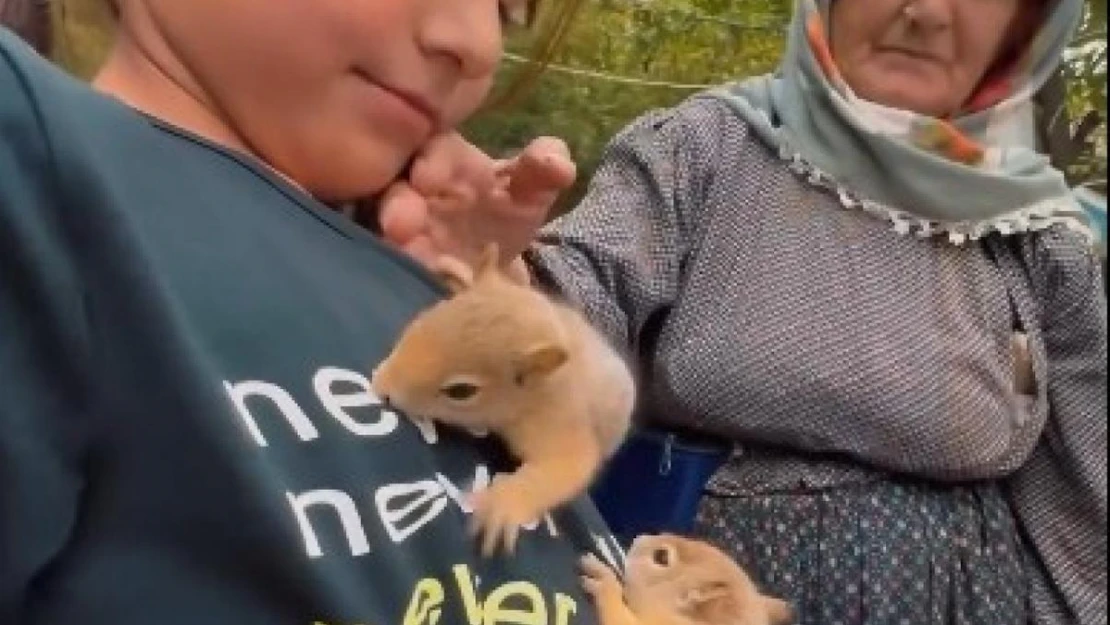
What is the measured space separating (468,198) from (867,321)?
0.49 metres

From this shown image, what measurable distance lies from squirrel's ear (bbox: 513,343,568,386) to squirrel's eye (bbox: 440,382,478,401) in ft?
0.05

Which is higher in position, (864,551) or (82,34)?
(82,34)

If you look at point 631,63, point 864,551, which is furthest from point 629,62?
point 864,551

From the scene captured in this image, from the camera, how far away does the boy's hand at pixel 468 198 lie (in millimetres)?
636

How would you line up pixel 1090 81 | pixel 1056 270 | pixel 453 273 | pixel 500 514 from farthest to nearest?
pixel 1090 81, pixel 1056 270, pixel 453 273, pixel 500 514

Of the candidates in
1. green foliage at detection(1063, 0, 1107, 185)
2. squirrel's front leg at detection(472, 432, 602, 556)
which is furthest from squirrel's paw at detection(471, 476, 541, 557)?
green foliage at detection(1063, 0, 1107, 185)

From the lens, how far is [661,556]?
0.66m

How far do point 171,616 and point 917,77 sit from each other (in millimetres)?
845

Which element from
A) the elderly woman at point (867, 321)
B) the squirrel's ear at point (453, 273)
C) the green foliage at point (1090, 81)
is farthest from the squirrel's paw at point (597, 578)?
the green foliage at point (1090, 81)

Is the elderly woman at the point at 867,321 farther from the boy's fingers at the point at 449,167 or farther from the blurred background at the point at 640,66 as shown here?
the boy's fingers at the point at 449,167

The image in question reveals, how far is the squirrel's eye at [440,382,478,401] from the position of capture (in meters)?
0.52

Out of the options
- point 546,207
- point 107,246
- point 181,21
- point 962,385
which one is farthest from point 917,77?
point 107,246

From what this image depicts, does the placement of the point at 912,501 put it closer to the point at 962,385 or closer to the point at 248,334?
the point at 962,385

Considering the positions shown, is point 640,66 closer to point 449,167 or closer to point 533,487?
point 449,167
